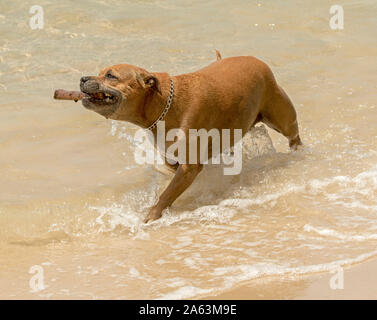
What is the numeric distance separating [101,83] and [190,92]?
728 millimetres

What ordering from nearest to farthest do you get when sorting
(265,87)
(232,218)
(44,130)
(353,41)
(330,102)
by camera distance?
(232,218) < (265,87) < (44,130) < (330,102) < (353,41)

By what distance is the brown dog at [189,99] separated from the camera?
4.91m

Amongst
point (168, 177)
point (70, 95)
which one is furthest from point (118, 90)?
point (168, 177)

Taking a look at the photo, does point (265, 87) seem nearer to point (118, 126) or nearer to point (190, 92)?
point (190, 92)

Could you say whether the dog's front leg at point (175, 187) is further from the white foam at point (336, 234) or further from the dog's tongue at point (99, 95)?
the white foam at point (336, 234)

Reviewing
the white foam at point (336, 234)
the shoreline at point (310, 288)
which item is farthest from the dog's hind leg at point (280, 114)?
the shoreline at point (310, 288)

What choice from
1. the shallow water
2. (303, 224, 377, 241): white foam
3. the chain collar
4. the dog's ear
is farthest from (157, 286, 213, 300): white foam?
the dog's ear

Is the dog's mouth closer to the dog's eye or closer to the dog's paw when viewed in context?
the dog's eye

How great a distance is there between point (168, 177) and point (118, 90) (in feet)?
4.34

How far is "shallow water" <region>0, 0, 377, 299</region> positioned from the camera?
442cm

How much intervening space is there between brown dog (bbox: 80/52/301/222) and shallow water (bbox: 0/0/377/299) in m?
0.37

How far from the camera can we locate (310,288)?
4.01m

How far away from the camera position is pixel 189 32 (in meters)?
9.87
